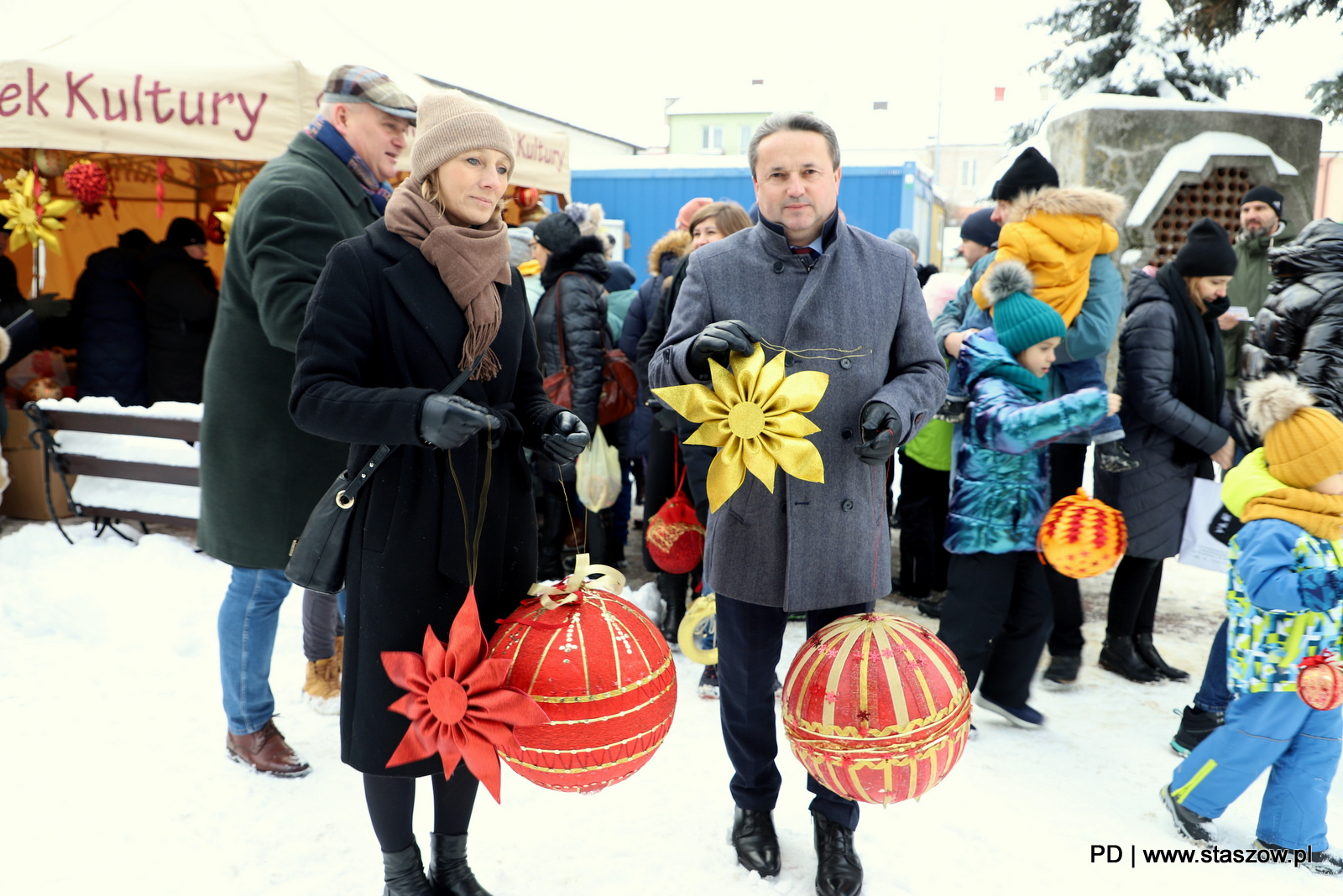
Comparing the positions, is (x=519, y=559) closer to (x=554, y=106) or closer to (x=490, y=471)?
(x=490, y=471)

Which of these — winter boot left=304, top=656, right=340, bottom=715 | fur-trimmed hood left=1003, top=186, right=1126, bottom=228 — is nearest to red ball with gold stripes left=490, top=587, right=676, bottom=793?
winter boot left=304, top=656, right=340, bottom=715

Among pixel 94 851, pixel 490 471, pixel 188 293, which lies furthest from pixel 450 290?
pixel 188 293

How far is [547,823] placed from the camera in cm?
262

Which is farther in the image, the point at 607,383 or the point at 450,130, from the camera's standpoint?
the point at 607,383

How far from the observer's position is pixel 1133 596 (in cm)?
378

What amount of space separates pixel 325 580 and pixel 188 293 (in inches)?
188

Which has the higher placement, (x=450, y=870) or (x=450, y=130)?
(x=450, y=130)

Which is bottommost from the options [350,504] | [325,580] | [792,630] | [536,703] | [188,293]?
[792,630]

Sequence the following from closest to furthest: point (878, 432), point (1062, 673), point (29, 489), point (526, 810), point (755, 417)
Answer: point (755, 417), point (878, 432), point (526, 810), point (1062, 673), point (29, 489)

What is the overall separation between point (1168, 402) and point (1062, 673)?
123cm

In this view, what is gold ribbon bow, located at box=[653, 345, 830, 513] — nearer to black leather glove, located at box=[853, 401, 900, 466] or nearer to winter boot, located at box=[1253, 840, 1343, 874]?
black leather glove, located at box=[853, 401, 900, 466]

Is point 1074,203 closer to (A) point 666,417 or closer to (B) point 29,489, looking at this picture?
(A) point 666,417

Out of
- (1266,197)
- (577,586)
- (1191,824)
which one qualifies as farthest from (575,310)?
(1266,197)

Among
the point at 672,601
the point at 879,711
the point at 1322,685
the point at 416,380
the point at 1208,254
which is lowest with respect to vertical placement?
the point at 672,601
